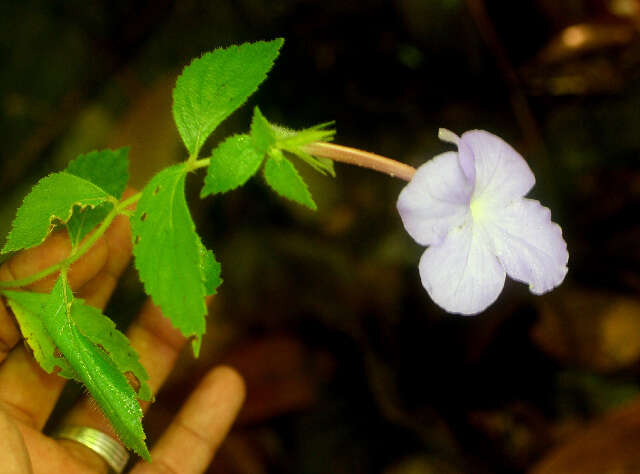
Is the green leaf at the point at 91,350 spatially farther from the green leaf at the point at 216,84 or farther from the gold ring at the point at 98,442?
the gold ring at the point at 98,442

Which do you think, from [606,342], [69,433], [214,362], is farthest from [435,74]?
[69,433]

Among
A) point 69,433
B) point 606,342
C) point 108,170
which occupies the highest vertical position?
point 606,342

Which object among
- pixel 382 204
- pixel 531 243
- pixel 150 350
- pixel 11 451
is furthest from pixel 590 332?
pixel 11 451

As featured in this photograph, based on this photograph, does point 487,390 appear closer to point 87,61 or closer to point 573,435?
point 573,435

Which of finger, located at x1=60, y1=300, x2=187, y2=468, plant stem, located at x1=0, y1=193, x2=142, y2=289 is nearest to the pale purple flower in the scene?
plant stem, located at x1=0, y1=193, x2=142, y2=289

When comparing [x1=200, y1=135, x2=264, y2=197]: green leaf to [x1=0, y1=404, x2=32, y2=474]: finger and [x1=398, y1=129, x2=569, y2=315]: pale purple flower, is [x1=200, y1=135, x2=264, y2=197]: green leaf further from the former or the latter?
[x1=0, y1=404, x2=32, y2=474]: finger

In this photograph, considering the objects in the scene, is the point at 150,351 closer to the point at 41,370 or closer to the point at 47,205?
the point at 41,370

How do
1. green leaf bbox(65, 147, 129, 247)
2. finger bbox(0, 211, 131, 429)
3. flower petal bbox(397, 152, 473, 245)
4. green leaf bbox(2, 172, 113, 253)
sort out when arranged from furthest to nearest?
finger bbox(0, 211, 131, 429), green leaf bbox(65, 147, 129, 247), green leaf bbox(2, 172, 113, 253), flower petal bbox(397, 152, 473, 245)
